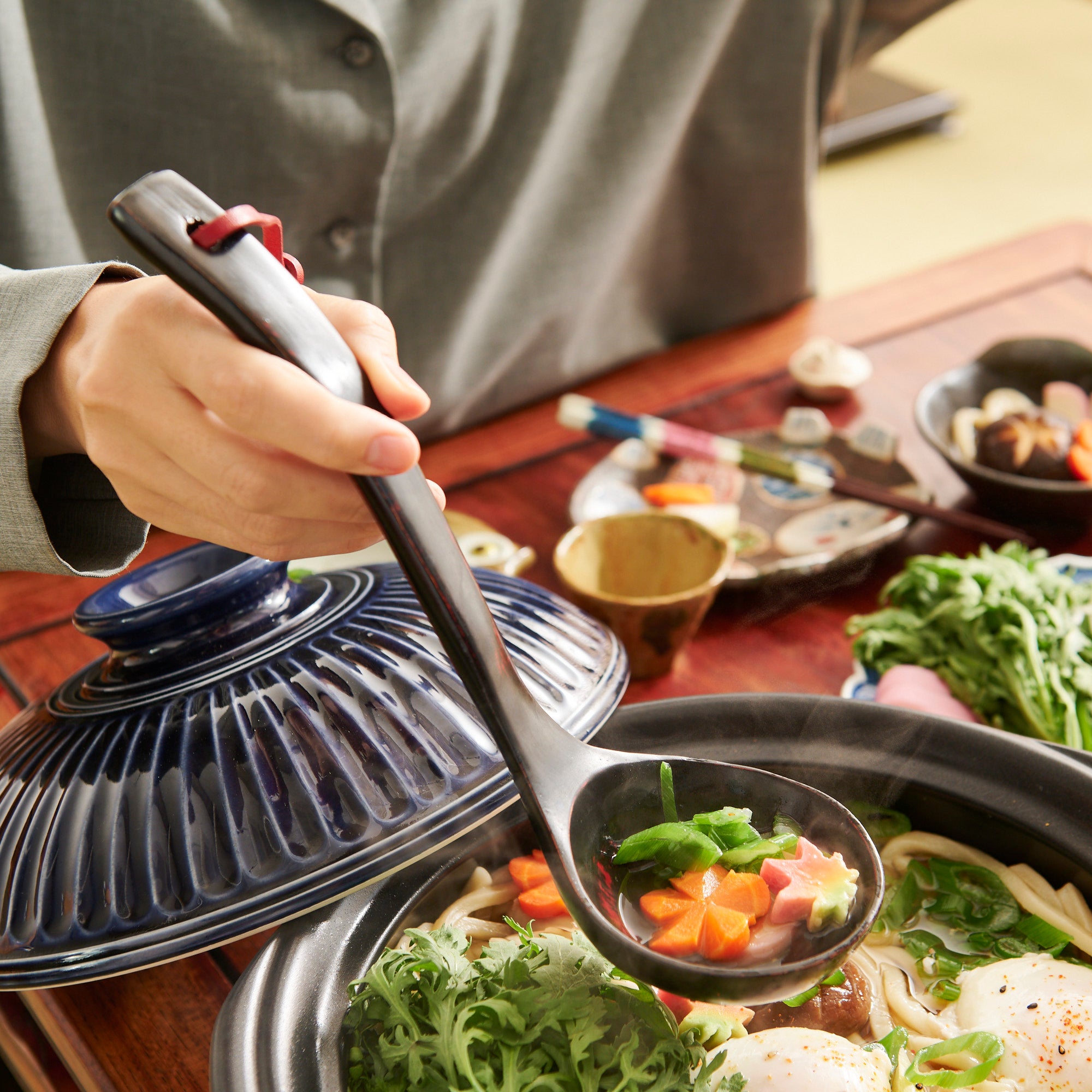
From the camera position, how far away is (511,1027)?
32.2 inches

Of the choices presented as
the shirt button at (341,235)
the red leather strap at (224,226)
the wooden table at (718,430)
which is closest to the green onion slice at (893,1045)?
the wooden table at (718,430)

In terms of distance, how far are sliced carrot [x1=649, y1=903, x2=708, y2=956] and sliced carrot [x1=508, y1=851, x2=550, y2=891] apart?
0.20 m

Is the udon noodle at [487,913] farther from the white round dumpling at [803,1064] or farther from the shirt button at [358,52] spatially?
the shirt button at [358,52]

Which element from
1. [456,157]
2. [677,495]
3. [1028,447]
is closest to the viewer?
[1028,447]

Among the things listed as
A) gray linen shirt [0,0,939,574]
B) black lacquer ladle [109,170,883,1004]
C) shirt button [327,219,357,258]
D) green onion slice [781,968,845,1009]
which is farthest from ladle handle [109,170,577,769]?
shirt button [327,219,357,258]

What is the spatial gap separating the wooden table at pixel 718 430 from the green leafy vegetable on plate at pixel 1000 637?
114 mm

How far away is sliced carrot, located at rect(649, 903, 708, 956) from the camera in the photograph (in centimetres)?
84

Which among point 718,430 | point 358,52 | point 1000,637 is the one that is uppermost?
point 358,52

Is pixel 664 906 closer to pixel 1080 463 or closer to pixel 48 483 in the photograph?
pixel 48 483

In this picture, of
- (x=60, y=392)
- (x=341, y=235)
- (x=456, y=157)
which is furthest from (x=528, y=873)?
(x=456, y=157)

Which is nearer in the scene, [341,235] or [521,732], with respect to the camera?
Result: [521,732]

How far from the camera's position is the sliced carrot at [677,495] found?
183cm

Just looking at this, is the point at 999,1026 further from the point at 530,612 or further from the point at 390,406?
the point at 390,406

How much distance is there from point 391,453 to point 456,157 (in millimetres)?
1552
